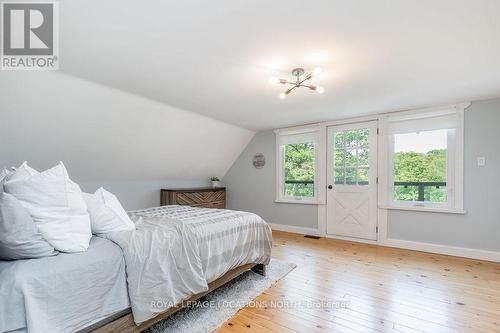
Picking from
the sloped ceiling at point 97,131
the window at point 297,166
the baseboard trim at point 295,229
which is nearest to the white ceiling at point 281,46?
the sloped ceiling at point 97,131

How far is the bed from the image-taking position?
3.71 feet

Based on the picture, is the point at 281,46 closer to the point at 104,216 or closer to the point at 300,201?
the point at 104,216

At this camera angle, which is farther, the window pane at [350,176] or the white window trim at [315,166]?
the white window trim at [315,166]

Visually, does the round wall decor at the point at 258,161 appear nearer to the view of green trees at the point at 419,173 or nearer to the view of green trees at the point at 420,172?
the view of green trees at the point at 419,173

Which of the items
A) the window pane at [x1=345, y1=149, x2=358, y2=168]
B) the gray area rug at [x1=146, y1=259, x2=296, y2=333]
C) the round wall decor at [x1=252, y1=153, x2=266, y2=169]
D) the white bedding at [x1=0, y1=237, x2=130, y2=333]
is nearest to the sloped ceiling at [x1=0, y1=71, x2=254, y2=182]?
the round wall decor at [x1=252, y1=153, x2=266, y2=169]

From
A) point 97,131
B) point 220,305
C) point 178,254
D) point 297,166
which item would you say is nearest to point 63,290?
point 178,254

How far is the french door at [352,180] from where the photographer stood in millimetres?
4102

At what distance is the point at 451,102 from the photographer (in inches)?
135

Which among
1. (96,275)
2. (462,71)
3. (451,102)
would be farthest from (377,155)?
(96,275)

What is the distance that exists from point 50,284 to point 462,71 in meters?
3.72

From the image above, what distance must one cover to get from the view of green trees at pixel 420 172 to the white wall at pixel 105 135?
302cm

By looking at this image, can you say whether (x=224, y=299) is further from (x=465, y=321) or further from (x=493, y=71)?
(x=493, y=71)

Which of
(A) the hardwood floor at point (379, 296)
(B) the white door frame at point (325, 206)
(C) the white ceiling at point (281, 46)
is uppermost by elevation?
(C) the white ceiling at point (281, 46)

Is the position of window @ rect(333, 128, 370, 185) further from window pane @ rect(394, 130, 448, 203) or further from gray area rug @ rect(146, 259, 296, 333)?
gray area rug @ rect(146, 259, 296, 333)
